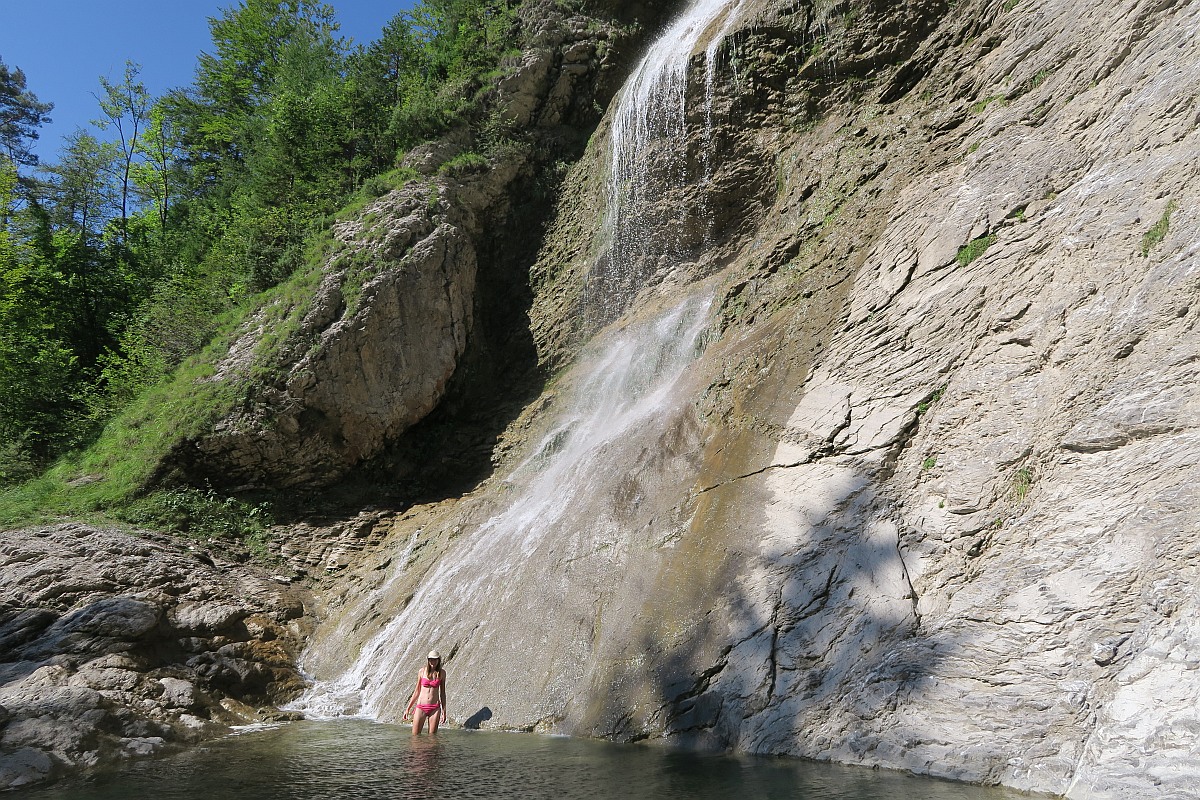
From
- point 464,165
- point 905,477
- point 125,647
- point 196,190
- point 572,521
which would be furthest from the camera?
point 196,190

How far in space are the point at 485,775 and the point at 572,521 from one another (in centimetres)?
485

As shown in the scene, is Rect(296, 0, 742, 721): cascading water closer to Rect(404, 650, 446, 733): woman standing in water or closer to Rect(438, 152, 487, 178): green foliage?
Rect(404, 650, 446, 733): woman standing in water

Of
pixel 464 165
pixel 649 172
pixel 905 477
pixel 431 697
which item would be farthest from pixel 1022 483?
pixel 464 165

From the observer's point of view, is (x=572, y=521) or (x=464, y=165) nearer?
(x=572, y=521)

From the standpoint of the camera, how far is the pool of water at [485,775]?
5.15 m

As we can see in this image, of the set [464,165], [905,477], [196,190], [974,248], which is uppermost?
[196,190]

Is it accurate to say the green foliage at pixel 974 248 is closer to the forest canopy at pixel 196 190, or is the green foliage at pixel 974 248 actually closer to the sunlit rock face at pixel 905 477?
the sunlit rock face at pixel 905 477

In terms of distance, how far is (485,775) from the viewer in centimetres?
593

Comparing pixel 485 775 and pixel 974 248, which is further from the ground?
pixel 974 248

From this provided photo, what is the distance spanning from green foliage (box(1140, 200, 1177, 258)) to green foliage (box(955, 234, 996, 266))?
1823 millimetres

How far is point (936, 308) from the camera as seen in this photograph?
26.9ft

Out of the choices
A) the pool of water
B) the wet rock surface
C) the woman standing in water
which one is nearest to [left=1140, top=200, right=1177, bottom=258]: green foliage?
the pool of water

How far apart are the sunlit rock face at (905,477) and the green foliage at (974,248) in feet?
0.14

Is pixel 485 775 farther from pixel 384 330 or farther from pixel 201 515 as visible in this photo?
pixel 384 330
